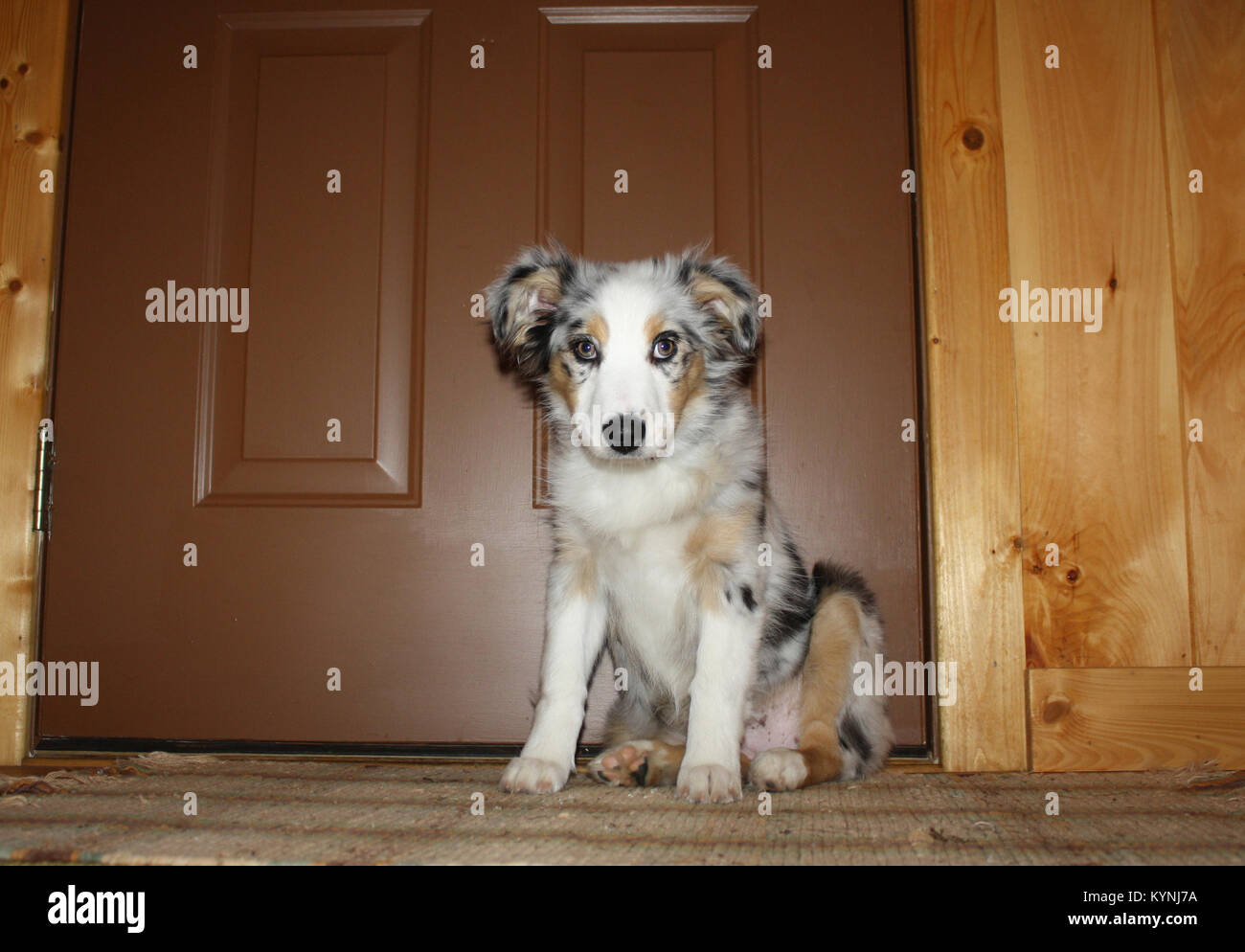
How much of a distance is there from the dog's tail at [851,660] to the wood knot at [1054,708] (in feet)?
1.40

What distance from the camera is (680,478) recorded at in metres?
2.18

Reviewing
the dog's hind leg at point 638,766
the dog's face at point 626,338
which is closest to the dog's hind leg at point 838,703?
the dog's hind leg at point 638,766

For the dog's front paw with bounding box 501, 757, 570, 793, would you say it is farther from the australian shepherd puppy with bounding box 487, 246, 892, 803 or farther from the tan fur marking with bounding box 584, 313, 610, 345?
the tan fur marking with bounding box 584, 313, 610, 345

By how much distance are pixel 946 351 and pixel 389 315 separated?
1636 mm

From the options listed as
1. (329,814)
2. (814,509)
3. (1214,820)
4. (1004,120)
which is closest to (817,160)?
(1004,120)

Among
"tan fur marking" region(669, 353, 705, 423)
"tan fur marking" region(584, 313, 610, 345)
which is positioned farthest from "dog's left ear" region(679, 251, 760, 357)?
"tan fur marking" region(584, 313, 610, 345)

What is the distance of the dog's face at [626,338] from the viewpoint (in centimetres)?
198

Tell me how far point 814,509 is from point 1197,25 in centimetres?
176

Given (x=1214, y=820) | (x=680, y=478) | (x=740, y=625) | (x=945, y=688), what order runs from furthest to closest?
(x=945, y=688) → (x=680, y=478) → (x=740, y=625) → (x=1214, y=820)

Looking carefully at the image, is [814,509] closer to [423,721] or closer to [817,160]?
[817,160]

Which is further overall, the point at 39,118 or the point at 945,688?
the point at 39,118

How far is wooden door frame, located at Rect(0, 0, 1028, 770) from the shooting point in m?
2.38

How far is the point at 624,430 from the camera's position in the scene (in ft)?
6.26

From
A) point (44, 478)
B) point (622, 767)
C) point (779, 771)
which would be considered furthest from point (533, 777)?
point (44, 478)
